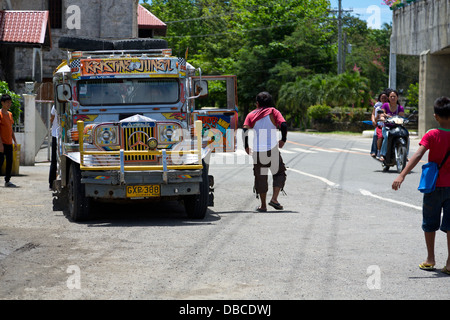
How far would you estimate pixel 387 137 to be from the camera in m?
18.0

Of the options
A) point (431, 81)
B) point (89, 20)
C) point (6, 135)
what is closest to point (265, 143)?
point (6, 135)

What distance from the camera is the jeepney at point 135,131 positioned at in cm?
1046

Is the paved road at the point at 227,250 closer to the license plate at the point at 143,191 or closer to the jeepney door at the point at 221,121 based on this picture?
the license plate at the point at 143,191

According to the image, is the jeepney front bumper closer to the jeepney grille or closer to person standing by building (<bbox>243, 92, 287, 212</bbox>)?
the jeepney grille

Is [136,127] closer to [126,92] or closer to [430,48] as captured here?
[126,92]

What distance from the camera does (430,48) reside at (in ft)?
120

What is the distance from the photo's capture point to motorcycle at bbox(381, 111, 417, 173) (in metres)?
17.7

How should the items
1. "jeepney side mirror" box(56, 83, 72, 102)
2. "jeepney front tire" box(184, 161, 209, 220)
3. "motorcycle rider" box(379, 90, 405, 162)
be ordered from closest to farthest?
"jeepney front tire" box(184, 161, 209, 220) < "jeepney side mirror" box(56, 83, 72, 102) < "motorcycle rider" box(379, 90, 405, 162)

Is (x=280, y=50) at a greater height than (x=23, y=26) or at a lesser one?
greater

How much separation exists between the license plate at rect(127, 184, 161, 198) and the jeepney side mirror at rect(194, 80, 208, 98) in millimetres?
2265

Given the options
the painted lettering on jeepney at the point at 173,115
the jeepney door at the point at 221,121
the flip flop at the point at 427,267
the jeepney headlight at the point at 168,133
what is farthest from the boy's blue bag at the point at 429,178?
the painted lettering on jeepney at the point at 173,115

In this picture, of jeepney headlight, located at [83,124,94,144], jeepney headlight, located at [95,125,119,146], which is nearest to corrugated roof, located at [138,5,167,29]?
jeepney headlight, located at [83,124,94,144]

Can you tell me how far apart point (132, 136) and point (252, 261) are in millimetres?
4127

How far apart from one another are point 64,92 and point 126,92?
96 cm
